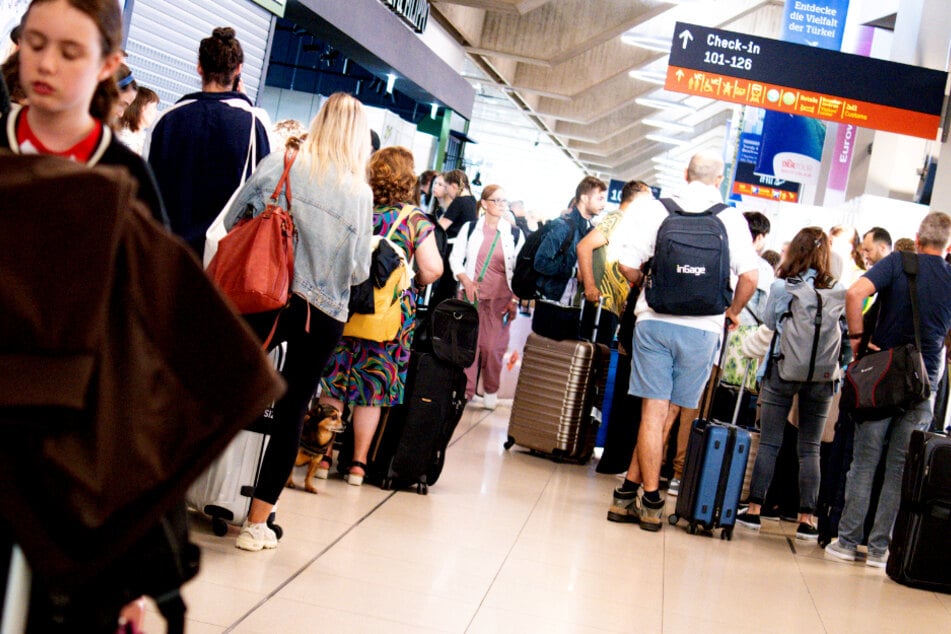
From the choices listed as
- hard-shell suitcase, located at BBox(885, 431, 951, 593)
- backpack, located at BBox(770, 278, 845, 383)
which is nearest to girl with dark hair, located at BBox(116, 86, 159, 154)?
backpack, located at BBox(770, 278, 845, 383)

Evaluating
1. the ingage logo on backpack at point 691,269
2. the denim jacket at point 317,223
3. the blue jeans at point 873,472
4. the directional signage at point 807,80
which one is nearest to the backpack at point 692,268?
the ingage logo on backpack at point 691,269

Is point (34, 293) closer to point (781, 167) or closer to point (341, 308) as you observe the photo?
point (341, 308)

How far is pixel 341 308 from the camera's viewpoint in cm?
412

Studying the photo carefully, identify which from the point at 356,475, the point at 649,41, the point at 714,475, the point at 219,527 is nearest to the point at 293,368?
the point at 219,527

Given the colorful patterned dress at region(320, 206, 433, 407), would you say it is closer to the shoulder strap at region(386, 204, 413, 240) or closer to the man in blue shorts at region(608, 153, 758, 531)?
the shoulder strap at region(386, 204, 413, 240)

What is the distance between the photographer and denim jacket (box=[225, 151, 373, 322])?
13.4ft

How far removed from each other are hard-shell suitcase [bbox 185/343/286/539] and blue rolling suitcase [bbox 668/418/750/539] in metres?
2.61

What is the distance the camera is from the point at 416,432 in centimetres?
577

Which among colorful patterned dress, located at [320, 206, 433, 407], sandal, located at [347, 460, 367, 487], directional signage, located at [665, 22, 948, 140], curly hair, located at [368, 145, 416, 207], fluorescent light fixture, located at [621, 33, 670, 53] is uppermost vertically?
fluorescent light fixture, located at [621, 33, 670, 53]

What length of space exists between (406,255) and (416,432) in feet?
2.91

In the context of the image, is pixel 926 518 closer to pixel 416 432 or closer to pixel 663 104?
pixel 416 432

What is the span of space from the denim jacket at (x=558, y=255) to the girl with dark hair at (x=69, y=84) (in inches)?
255

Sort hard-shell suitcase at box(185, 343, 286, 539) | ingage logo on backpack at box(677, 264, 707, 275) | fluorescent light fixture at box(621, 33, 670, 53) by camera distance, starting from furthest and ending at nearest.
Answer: fluorescent light fixture at box(621, 33, 670, 53) < ingage logo on backpack at box(677, 264, 707, 275) < hard-shell suitcase at box(185, 343, 286, 539)

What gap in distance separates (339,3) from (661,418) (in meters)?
5.09
